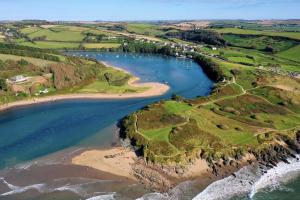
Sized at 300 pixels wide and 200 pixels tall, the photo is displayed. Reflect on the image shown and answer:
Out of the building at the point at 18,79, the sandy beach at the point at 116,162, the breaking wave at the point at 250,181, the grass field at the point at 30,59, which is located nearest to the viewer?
the breaking wave at the point at 250,181

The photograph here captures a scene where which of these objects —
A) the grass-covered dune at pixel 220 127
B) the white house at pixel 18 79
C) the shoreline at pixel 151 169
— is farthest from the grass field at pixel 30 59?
the shoreline at pixel 151 169

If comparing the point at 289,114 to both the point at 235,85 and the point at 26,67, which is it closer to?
the point at 235,85

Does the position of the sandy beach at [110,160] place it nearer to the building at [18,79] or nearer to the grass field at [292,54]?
the building at [18,79]

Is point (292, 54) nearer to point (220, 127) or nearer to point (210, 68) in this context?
point (210, 68)

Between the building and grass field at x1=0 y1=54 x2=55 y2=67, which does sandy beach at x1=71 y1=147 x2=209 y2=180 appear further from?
grass field at x1=0 y1=54 x2=55 y2=67

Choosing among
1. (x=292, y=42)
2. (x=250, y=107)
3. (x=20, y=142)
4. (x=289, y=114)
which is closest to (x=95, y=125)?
(x=20, y=142)

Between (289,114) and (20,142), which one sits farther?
(289,114)
